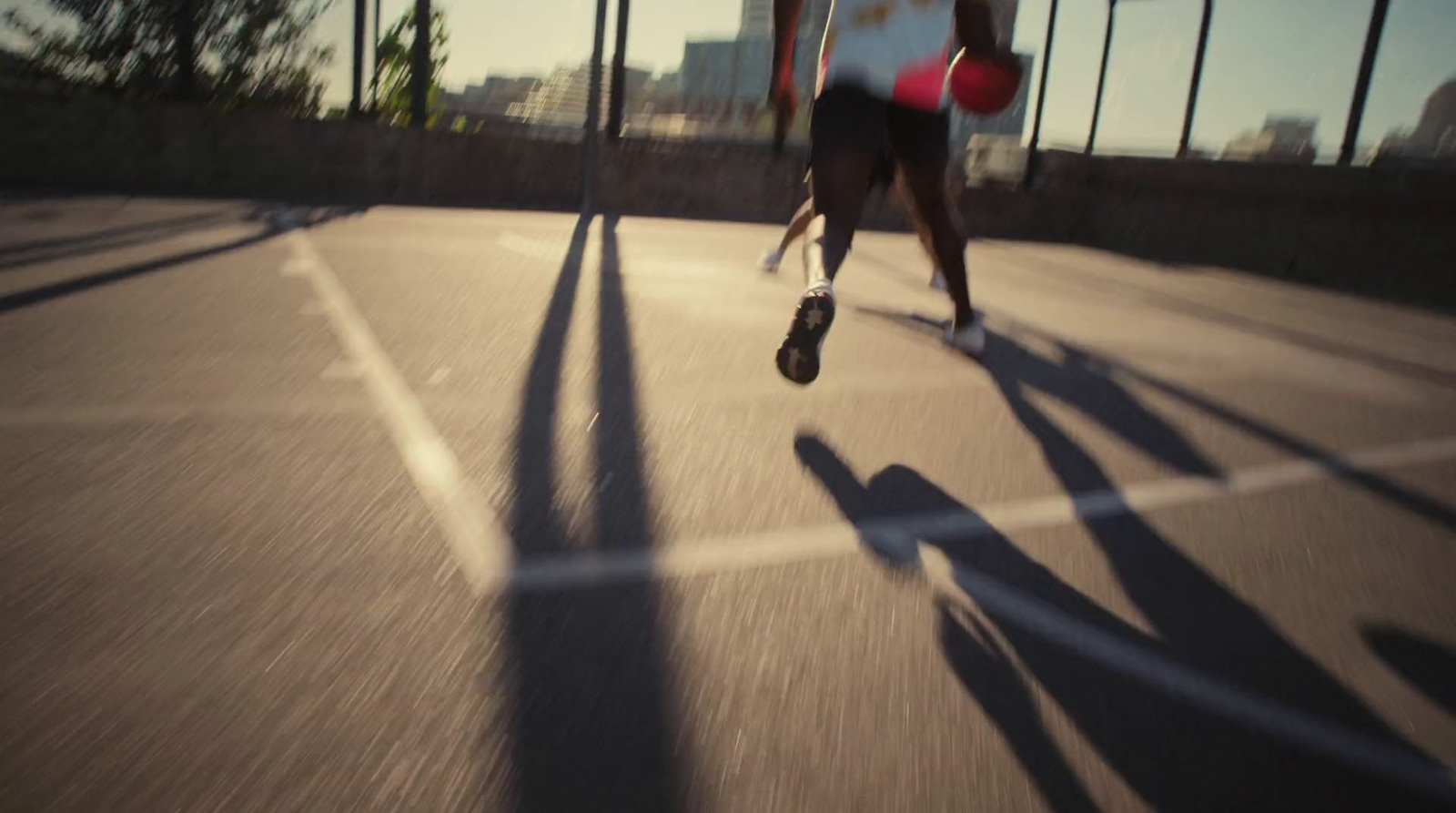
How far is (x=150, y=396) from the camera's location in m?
3.06

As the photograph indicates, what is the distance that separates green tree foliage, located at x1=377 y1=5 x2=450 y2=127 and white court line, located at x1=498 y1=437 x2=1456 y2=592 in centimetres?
1072

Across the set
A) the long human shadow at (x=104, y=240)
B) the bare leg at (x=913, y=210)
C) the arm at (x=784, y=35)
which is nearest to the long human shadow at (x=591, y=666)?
the arm at (x=784, y=35)

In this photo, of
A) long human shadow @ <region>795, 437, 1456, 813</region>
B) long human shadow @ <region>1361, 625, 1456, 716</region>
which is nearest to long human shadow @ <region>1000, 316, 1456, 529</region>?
long human shadow @ <region>1361, 625, 1456, 716</region>

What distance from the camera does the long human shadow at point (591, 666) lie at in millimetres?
1395

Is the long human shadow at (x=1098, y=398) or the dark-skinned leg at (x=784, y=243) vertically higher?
the dark-skinned leg at (x=784, y=243)

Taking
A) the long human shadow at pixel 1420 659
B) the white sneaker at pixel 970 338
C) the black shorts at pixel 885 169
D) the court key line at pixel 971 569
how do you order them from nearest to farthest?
the court key line at pixel 971 569
the long human shadow at pixel 1420 659
the black shorts at pixel 885 169
the white sneaker at pixel 970 338

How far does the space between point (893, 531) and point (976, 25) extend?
2.42 metres

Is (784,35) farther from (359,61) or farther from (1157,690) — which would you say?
(359,61)

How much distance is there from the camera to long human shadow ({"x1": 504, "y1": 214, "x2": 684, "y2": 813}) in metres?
1.39

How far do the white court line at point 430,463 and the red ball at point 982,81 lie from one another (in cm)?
240

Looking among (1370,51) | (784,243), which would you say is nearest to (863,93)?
(784,243)

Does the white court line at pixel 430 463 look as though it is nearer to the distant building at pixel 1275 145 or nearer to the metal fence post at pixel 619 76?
the metal fence post at pixel 619 76

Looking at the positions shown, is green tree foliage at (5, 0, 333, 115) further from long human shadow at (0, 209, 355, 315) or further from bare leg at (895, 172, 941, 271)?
bare leg at (895, 172, 941, 271)

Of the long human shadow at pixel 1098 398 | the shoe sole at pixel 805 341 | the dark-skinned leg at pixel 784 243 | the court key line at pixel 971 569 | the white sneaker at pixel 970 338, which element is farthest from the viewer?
the dark-skinned leg at pixel 784 243
